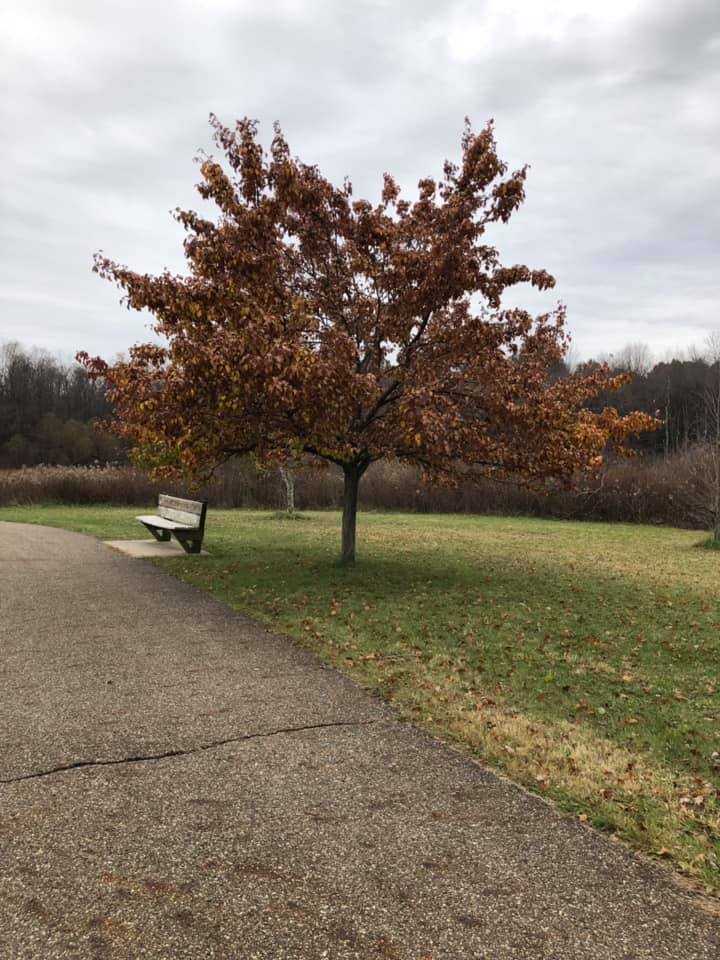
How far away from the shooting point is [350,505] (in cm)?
1105

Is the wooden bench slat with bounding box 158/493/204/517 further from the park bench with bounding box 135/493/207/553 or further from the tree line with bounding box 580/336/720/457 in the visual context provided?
the tree line with bounding box 580/336/720/457

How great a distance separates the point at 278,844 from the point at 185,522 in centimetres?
1058

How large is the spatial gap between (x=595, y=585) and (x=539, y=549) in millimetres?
5358

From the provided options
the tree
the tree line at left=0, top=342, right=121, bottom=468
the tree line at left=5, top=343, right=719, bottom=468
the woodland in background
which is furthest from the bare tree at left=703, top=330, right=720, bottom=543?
the tree line at left=0, top=342, right=121, bottom=468

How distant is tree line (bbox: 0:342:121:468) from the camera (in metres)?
56.1

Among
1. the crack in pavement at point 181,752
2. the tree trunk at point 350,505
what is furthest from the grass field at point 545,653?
the crack in pavement at point 181,752

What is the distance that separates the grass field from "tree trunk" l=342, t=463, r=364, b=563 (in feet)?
1.07

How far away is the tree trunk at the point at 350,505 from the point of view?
35.1ft

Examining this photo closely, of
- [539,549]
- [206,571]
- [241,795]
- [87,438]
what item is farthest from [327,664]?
[87,438]

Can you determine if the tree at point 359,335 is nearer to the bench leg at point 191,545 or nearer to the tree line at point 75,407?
the bench leg at point 191,545

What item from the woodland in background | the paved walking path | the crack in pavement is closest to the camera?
the paved walking path

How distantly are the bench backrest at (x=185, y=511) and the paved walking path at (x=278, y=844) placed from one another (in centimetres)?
743

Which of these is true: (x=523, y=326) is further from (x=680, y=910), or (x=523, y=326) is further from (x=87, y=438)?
(x=87, y=438)

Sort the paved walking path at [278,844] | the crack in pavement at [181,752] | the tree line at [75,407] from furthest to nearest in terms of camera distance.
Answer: the tree line at [75,407], the crack in pavement at [181,752], the paved walking path at [278,844]
